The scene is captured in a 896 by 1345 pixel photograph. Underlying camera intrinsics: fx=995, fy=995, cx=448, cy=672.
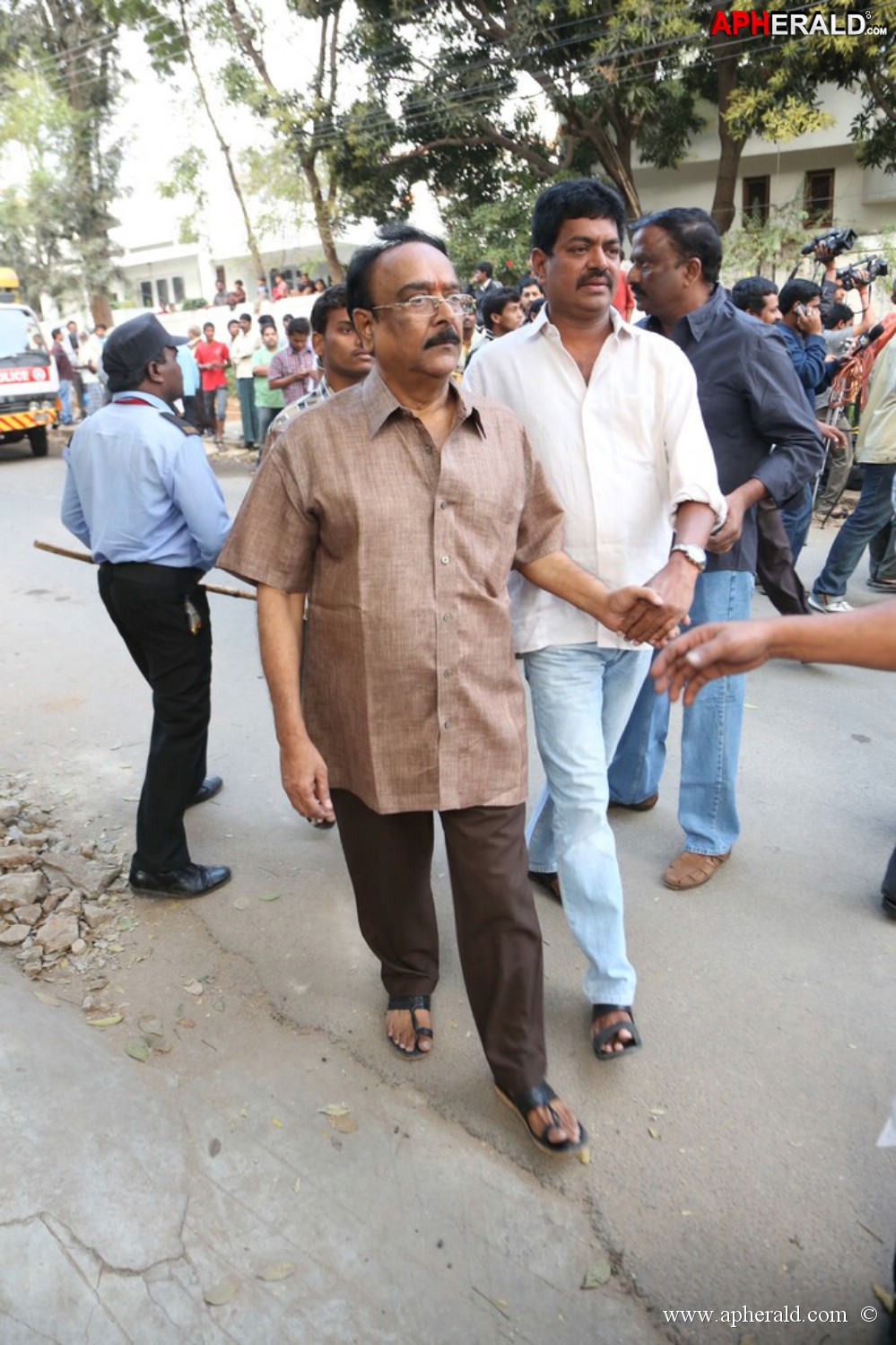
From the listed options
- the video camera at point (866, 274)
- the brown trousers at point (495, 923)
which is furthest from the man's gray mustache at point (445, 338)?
the video camera at point (866, 274)

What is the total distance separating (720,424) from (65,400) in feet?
58.1

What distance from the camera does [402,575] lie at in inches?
82.9

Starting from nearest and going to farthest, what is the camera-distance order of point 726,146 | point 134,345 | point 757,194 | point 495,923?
point 495,923, point 134,345, point 726,146, point 757,194

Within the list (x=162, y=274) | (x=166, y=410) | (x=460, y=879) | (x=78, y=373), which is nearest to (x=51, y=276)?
(x=78, y=373)

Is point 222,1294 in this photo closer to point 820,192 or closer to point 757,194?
point 820,192

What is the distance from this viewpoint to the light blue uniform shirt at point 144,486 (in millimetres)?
3090

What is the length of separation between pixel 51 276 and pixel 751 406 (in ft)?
86.2

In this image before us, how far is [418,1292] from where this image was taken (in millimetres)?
1938

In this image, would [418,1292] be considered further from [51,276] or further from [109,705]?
[51,276]

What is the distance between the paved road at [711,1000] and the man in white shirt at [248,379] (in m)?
8.18

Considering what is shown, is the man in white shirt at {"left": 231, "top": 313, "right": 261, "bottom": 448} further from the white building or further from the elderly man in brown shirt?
the white building

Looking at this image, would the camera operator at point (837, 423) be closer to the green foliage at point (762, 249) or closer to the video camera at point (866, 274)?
the video camera at point (866, 274)

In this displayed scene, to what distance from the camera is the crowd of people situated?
2.12m

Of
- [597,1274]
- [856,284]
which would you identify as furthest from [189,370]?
[597,1274]
